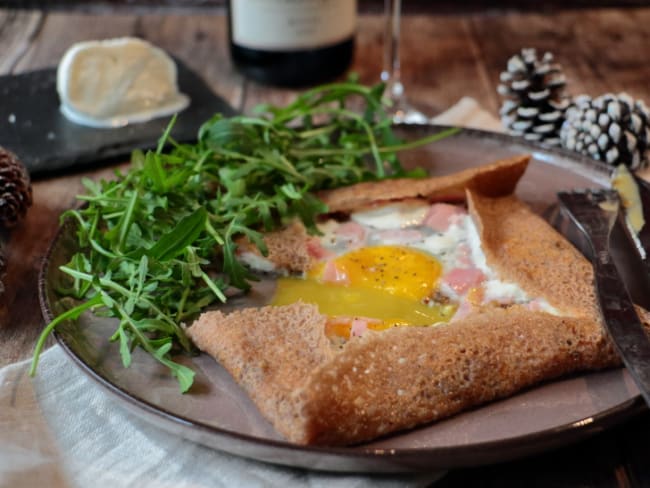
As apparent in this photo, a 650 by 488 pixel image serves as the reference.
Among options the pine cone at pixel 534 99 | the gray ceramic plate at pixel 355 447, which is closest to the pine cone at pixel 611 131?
the pine cone at pixel 534 99

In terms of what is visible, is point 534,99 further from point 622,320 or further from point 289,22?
point 622,320

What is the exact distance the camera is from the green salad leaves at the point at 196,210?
5.84ft

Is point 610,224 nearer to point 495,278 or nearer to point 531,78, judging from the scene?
Answer: point 495,278

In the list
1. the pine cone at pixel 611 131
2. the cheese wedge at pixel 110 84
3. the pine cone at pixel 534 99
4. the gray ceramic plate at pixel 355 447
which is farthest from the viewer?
the cheese wedge at pixel 110 84

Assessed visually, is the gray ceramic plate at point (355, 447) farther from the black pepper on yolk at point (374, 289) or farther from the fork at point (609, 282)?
the black pepper on yolk at point (374, 289)

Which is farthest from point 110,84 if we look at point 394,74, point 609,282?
point 609,282

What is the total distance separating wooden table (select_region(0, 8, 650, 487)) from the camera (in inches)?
109

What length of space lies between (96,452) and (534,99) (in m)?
1.91

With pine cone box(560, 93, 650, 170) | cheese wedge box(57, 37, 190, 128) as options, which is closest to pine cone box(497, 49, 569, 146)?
pine cone box(560, 93, 650, 170)

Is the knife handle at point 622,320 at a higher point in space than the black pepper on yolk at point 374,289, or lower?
higher

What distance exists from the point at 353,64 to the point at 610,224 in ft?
7.05

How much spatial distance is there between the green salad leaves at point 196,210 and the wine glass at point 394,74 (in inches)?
29.0

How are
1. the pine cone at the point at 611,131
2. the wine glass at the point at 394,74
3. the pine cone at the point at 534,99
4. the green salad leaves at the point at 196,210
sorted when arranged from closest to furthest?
the green salad leaves at the point at 196,210
the pine cone at the point at 611,131
the pine cone at the point at 534,99
the wine glass at the point at 394,74

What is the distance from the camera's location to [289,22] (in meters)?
3.37
